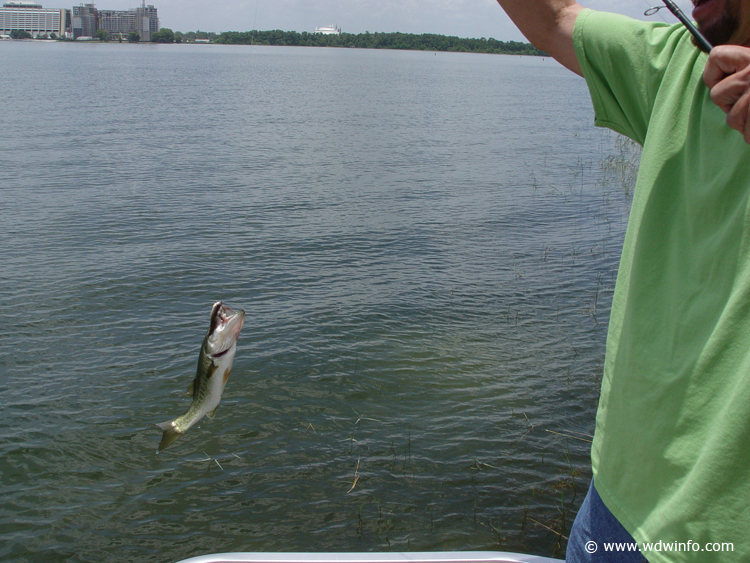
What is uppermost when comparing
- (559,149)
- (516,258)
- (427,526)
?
(559,149)

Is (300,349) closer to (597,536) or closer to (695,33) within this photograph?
(597,536)

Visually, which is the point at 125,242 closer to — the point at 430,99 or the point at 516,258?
the point at 516,258

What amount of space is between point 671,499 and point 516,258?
12.8 meters

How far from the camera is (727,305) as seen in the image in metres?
1.61

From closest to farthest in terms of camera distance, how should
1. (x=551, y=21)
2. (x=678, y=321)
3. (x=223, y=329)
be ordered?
(x=678, y=321) < (x=551, y=21) < (x=223, y=329)

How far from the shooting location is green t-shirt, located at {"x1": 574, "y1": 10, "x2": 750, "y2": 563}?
1617mm

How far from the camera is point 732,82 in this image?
5.01 ft

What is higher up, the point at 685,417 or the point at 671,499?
the point at 685,417

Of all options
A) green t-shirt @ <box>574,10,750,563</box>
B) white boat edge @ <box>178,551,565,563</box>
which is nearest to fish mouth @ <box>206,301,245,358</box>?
white boat edge @ <box>178,551,565,563</box>

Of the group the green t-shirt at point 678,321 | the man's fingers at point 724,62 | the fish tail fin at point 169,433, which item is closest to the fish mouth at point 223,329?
the fish tail fin at point 169,433

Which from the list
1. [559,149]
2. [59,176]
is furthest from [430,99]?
[59,176]

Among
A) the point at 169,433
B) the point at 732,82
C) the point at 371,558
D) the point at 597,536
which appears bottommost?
the point at 371,558

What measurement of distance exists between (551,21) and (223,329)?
186 cm

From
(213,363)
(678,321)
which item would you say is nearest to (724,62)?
(678,321)
